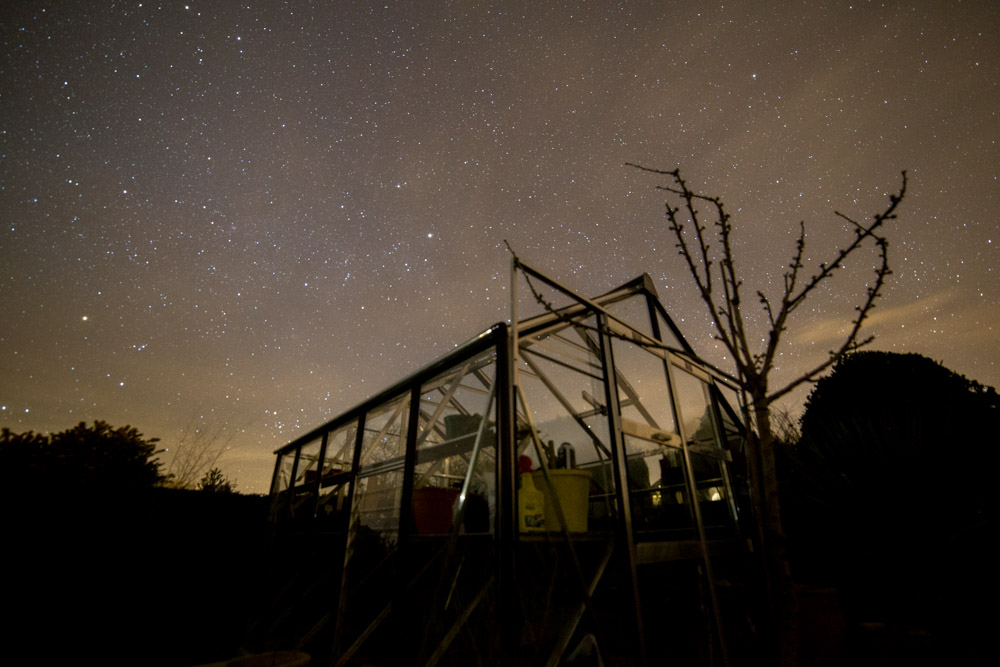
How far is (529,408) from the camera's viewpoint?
3.51 meters

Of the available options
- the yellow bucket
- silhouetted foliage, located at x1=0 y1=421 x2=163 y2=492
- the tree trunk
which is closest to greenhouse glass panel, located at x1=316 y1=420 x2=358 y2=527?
silhouetted foliage, located at x1=0 y1=421 x2=163 y2=492

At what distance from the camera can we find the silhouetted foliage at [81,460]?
438 cm

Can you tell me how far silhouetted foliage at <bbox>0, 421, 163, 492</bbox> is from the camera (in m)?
4.38

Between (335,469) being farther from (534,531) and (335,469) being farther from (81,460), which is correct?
(534,531)

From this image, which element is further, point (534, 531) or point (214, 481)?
point (214, 481)

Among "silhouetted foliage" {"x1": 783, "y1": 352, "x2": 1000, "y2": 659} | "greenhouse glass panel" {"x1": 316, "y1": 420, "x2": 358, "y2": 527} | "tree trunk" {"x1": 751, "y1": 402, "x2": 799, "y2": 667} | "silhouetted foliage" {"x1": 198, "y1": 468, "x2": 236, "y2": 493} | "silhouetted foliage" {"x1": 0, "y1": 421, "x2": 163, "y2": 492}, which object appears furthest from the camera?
"silhouetted foliage" {"x1": 198, "y1": 468, "x2": 236, "y2": 493}

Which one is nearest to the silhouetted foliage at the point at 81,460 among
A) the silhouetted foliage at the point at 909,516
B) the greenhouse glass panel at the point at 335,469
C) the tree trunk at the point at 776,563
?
the greenhouse glass panel at the point at 335,469

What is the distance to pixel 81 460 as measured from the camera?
16.1ft

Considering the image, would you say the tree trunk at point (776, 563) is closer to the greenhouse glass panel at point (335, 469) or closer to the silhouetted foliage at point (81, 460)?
the greenhouse glass panel at point (335, 469)

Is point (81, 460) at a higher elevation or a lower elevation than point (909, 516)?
higher

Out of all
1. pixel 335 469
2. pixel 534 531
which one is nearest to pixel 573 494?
pixel 534 531

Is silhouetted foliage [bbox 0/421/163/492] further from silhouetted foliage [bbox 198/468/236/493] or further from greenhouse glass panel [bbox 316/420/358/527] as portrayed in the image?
silhouetted foliage [bbox 198/468/236/493]

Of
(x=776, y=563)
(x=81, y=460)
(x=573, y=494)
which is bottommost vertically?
(x=776, y=563)

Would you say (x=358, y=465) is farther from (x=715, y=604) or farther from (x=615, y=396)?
(x=715, y=604)
